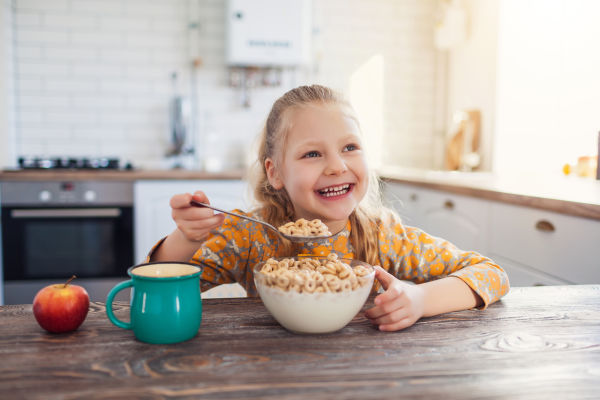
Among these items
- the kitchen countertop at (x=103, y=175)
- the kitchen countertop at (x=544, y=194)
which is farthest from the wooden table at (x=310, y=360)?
the kitchen countertop at (x=103, y=175)

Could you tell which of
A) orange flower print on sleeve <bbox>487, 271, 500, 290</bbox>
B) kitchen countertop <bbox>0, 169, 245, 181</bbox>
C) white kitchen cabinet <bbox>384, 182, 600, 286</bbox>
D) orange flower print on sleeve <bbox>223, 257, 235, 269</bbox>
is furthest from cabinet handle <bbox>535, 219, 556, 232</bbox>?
kitchen countertop <bbox>0, 169, 245, 181</bbox>

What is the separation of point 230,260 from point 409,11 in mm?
2980

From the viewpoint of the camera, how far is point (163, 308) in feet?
2.07

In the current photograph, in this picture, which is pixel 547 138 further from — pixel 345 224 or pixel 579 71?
pixel 345 224

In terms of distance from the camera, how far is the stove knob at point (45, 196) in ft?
8.24

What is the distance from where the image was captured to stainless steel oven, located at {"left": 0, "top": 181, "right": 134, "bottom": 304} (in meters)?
2.51

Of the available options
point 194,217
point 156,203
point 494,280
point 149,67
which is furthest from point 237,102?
point 494,280

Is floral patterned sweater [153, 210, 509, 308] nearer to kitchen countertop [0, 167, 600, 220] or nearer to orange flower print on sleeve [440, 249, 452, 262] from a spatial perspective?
orange flower print on sleeve [440, 249, 452, 262]

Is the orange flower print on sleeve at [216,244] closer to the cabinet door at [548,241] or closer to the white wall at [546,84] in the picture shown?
the cabinet door at [548,241]

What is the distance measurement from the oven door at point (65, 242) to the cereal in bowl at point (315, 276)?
6.89ft

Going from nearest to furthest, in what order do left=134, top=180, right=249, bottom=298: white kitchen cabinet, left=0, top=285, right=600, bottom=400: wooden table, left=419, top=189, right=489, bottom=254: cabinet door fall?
left=0, top=285, right=600, bottom=400: wooden table, left=419, top=189, right=489, bottom=254: cabinet door, left=134, top=180, right=249, bottom=298: white kitchen cabinet

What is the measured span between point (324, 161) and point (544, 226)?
90 cm

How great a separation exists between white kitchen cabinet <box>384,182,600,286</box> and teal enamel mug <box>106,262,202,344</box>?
839 millimetres

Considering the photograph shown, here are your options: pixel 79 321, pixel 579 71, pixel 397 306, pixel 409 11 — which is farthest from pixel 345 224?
pixel 409 11
